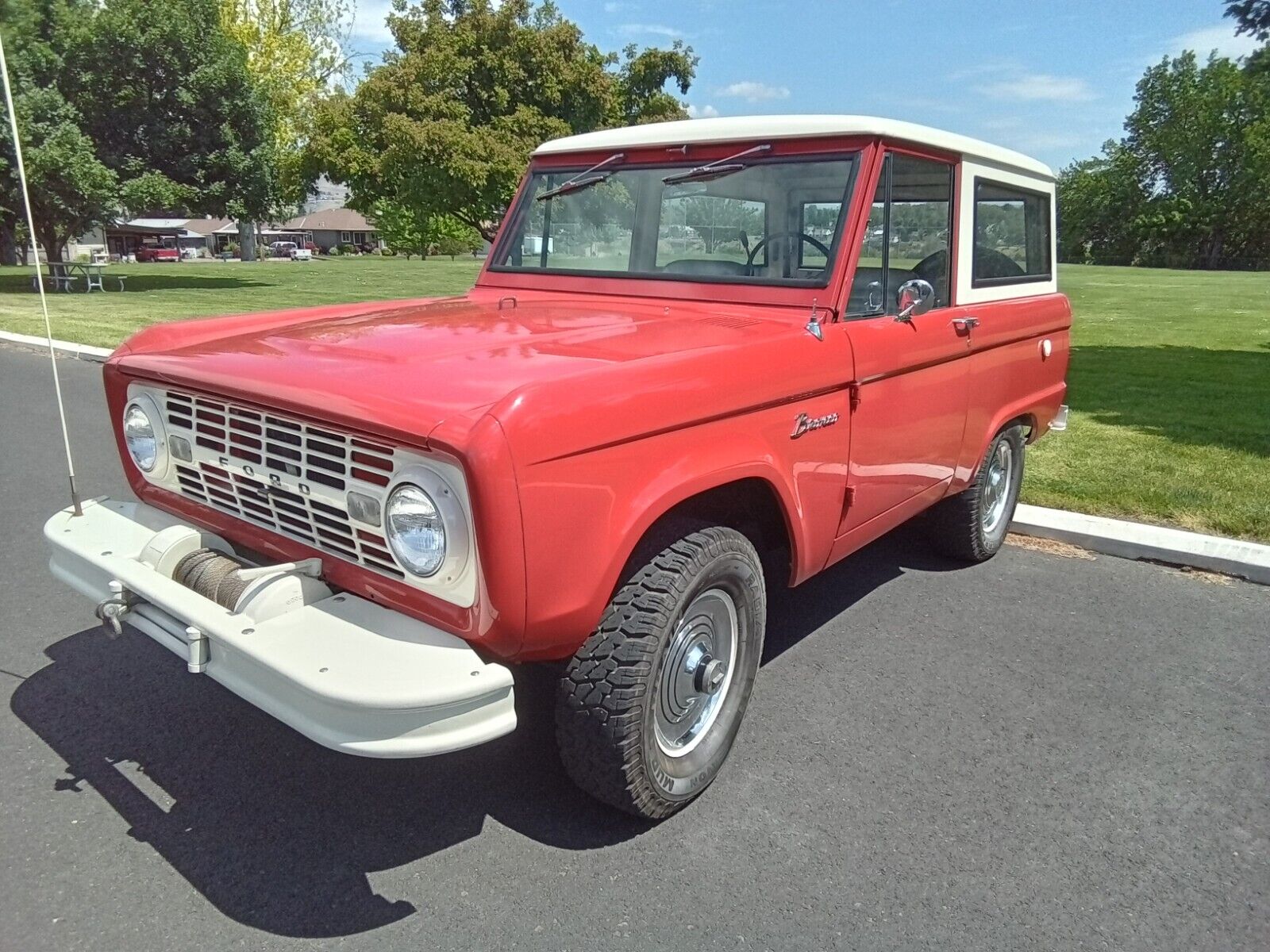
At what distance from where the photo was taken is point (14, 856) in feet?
8.08

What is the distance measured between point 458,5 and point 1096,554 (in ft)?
71.9

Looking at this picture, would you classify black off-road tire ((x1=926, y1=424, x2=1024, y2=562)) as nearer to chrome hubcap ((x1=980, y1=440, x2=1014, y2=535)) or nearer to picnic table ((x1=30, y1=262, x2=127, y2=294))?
chrome hubcap ((x1=980, y1=440, x2=1014, y2=535))

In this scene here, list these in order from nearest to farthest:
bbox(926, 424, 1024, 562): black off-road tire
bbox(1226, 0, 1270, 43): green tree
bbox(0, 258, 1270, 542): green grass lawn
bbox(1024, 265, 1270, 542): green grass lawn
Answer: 1. bbox(926, 424, 1024, 562): black off-road tire
2. bbox(1024, 265, 1270, 542): green grass lawn
3. bbox(0, 258, 1270, 542): green grass lawn
4. bbox(1226, 0, 1270, 43): green tree

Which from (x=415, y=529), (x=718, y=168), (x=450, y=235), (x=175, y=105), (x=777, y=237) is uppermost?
(x=175, y=105)

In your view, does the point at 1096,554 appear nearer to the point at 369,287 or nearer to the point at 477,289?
the point at 477,289

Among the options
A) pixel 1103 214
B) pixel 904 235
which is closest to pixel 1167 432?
pixel 904 235

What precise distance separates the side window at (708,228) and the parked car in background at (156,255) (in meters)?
65.4

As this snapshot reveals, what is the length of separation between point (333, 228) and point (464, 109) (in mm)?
82814

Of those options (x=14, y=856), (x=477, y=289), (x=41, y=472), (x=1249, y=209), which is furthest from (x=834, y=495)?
(x=1249, y=209)

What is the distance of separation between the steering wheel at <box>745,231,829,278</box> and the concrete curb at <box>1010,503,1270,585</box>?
8.54ft

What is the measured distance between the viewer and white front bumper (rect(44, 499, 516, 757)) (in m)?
2.01

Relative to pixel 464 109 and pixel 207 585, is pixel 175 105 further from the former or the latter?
pixel 207 585

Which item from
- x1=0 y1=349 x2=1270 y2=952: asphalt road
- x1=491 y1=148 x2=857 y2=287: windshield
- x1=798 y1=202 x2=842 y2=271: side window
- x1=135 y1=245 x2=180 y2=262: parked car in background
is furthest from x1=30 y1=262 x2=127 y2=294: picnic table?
x1=135 y1=245 x2=180 y2=262: parked car in background

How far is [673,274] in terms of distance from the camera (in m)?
3.68
